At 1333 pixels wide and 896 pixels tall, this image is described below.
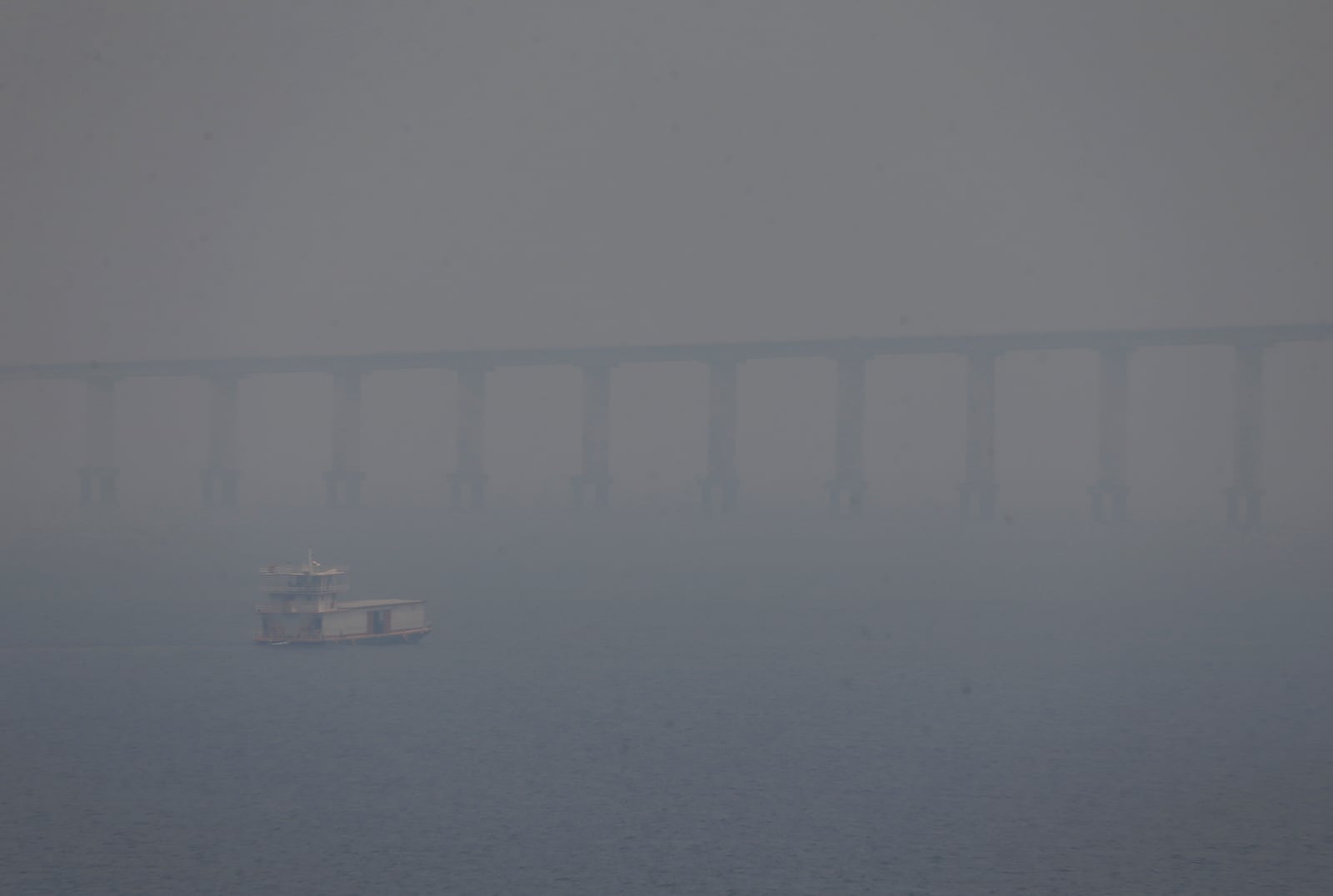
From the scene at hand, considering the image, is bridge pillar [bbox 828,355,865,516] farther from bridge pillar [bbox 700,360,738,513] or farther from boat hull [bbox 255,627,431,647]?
boat hull [bbox 255,627,431,647]

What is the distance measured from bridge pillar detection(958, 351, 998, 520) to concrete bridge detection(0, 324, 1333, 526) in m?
0.11

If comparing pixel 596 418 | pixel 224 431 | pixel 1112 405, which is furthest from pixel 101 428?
pixel 1112 405

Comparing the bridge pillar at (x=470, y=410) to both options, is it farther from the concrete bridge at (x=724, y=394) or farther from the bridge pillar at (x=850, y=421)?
the bridge pillar at (x=850, y=421)

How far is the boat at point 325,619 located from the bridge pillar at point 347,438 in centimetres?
10655

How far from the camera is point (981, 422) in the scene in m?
136

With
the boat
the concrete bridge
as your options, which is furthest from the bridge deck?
the boat

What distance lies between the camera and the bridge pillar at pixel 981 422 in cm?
13662

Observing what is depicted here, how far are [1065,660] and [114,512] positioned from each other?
160m

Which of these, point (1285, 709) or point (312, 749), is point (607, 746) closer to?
point (312, 749)

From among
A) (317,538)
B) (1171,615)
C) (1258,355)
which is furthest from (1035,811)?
(317,538)

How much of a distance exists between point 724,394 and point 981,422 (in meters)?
26.4

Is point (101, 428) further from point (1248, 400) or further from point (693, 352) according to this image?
point (1248, 400)

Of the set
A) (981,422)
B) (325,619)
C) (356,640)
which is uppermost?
(981,422)

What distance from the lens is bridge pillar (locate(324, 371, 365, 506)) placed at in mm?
172625
